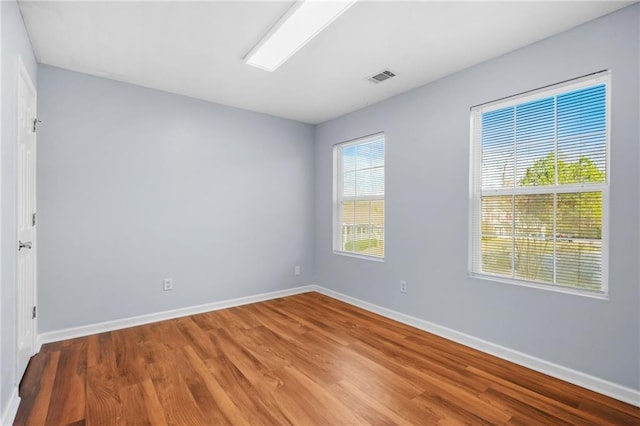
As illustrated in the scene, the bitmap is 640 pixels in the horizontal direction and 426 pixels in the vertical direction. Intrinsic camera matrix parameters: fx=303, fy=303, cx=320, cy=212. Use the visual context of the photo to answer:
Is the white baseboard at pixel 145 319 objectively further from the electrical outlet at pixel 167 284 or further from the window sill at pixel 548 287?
the window sill at pixel 548 287

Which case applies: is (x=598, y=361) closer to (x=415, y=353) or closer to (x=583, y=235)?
(x=583, y=235)

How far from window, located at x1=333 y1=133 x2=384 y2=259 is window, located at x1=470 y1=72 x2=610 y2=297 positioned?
1.23 metres

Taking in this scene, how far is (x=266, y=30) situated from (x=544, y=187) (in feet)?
8.25

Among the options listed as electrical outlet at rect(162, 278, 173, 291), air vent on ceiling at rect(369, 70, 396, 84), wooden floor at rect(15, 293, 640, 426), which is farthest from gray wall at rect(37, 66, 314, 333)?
air vent on ceiling at rect(369, 70, 396, 84)

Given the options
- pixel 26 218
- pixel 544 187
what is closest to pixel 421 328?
pixel 544 187

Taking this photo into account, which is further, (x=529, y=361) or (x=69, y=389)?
(x=529, y=361)

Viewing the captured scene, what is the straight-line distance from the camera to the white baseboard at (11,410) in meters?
1.70

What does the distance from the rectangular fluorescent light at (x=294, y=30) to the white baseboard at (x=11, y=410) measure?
2.90m

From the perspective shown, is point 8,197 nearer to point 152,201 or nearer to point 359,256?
point 152,201

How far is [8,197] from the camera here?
1824mm

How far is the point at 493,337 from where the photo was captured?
2.66 metres

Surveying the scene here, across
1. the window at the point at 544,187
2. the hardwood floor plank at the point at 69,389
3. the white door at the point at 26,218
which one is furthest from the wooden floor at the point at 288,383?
the window at the point at 544,187

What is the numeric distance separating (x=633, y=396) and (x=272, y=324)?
2908mm

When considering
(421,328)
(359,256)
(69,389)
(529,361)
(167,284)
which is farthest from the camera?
(359,256)
